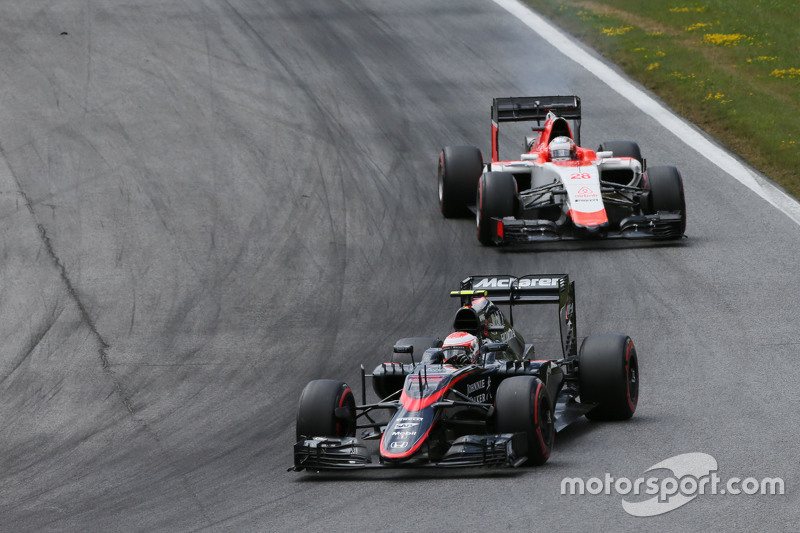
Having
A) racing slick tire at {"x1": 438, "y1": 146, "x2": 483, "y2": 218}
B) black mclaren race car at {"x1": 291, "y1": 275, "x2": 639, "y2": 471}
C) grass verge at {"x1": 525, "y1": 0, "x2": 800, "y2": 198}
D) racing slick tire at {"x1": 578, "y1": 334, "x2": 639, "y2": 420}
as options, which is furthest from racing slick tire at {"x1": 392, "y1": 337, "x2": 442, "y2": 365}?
grass verge at {"x1": 525, "y1": 0, "x2": 800, "y2": 198}

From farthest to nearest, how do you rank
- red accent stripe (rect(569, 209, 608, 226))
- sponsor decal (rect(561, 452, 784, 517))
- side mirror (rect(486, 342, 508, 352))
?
red accent stripe (rect(569, 209, 608, 226))
side mirror (rect(486, 342, 508, 352))
sponsor decal (rect(561, 452, 784, 517))

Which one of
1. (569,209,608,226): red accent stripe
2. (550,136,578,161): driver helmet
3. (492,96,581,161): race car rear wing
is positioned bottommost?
(569,209,608,226): red accent stripe

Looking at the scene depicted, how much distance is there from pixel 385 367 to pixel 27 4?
934 inches

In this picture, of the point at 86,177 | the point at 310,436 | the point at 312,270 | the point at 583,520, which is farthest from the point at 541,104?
the point at 583,520

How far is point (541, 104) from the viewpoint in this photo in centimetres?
2120

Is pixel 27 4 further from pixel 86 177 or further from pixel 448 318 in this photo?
pixel 448 318

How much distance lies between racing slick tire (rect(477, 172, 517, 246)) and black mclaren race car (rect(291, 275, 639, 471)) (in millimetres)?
6551

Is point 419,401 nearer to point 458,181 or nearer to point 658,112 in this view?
point 458,181

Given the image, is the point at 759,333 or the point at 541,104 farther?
the point at 541,104

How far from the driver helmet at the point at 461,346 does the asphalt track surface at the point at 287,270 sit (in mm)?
1132

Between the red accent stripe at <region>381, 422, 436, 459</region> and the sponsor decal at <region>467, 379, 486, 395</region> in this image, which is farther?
the sponsor decal at <region>467, 379, 486, 395</region>

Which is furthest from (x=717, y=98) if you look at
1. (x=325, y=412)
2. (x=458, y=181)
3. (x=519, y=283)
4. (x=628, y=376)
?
(x=325, y=412)

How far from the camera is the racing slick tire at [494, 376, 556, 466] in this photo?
10539 mm

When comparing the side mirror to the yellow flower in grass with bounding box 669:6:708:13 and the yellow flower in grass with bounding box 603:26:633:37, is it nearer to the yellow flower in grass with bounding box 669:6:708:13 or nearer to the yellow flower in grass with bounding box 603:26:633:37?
the yellow flower in grass with bounding box 603:26:633:37
